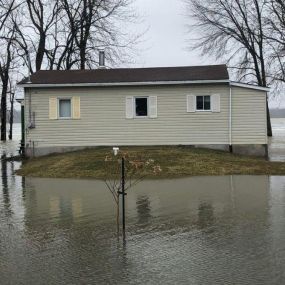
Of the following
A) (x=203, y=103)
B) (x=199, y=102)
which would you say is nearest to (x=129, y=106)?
(x=199, y=102)

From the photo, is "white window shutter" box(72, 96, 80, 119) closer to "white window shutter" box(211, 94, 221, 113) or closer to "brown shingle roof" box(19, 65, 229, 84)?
"brown shingle roof" box(19, 65, 229, 84)

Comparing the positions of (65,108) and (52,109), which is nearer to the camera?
(52,109)

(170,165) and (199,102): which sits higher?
(199,102)

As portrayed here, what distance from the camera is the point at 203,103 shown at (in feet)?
77.5

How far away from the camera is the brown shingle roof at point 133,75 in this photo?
23.7 meters

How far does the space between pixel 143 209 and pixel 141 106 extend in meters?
13.7

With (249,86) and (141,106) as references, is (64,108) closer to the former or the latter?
(141,106)

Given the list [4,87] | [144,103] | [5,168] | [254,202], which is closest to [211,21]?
[4,87]

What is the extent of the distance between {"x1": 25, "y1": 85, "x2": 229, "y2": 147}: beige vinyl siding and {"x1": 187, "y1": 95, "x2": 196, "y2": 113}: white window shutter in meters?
0.14

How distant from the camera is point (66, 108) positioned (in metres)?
24.0

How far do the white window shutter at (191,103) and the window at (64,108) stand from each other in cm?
541

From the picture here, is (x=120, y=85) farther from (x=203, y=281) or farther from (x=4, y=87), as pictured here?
(x=4, y=87)

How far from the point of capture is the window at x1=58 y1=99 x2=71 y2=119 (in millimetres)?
23938

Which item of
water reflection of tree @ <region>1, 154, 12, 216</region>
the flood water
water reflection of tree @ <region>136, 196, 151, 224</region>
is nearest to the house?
water reflection of tree @ <region>1, 154, 12, 216</region>
